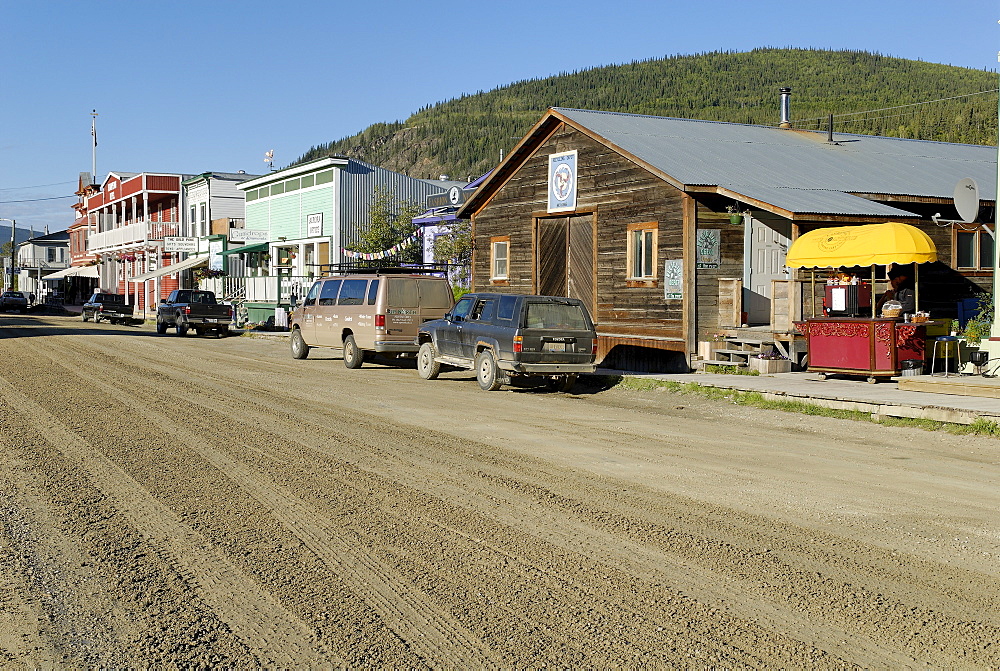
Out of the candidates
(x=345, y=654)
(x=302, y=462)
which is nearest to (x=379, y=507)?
(x=302, y=462)

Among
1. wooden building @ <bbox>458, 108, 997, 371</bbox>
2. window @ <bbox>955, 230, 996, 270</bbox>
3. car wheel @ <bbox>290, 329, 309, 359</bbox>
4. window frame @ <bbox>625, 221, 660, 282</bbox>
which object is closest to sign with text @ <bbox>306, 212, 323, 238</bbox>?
Answer: wooden building @ <bbox>458, 108, 997, 371</bbox>

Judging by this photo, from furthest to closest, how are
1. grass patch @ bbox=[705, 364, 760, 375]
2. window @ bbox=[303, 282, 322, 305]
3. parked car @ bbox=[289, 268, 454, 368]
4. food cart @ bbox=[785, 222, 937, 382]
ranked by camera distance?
1. window @ bbox=[303, 282, 322, 305]
2. parked car @ bbox=[289, 268, 454, 368]
3. grass patch @ bbox=[705, 364, 760, 375]
4. food cart @ bbox=[785, 222, 937, 382]

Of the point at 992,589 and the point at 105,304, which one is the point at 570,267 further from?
the point at 105,304

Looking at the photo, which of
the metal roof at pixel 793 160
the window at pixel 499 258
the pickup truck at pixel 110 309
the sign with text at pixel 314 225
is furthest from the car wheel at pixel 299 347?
the pickup truck at pixel 110 309

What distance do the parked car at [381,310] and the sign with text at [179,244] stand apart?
30322 mm

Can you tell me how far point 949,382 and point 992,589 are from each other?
997cm

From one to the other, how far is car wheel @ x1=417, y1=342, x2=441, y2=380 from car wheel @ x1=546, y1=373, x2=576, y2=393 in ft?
7.44

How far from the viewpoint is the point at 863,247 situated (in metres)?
16.6

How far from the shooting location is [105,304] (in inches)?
1898

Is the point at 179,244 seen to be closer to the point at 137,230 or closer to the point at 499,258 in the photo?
the point at 137,230

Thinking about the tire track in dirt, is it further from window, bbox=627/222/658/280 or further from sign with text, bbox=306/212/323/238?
sign with text, bbox=306/212/323/238

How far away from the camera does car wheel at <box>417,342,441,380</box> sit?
1970cm

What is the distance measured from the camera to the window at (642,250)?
2167 cm

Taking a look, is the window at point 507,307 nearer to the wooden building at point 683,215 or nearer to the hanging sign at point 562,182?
the wooden building at point 683,215
